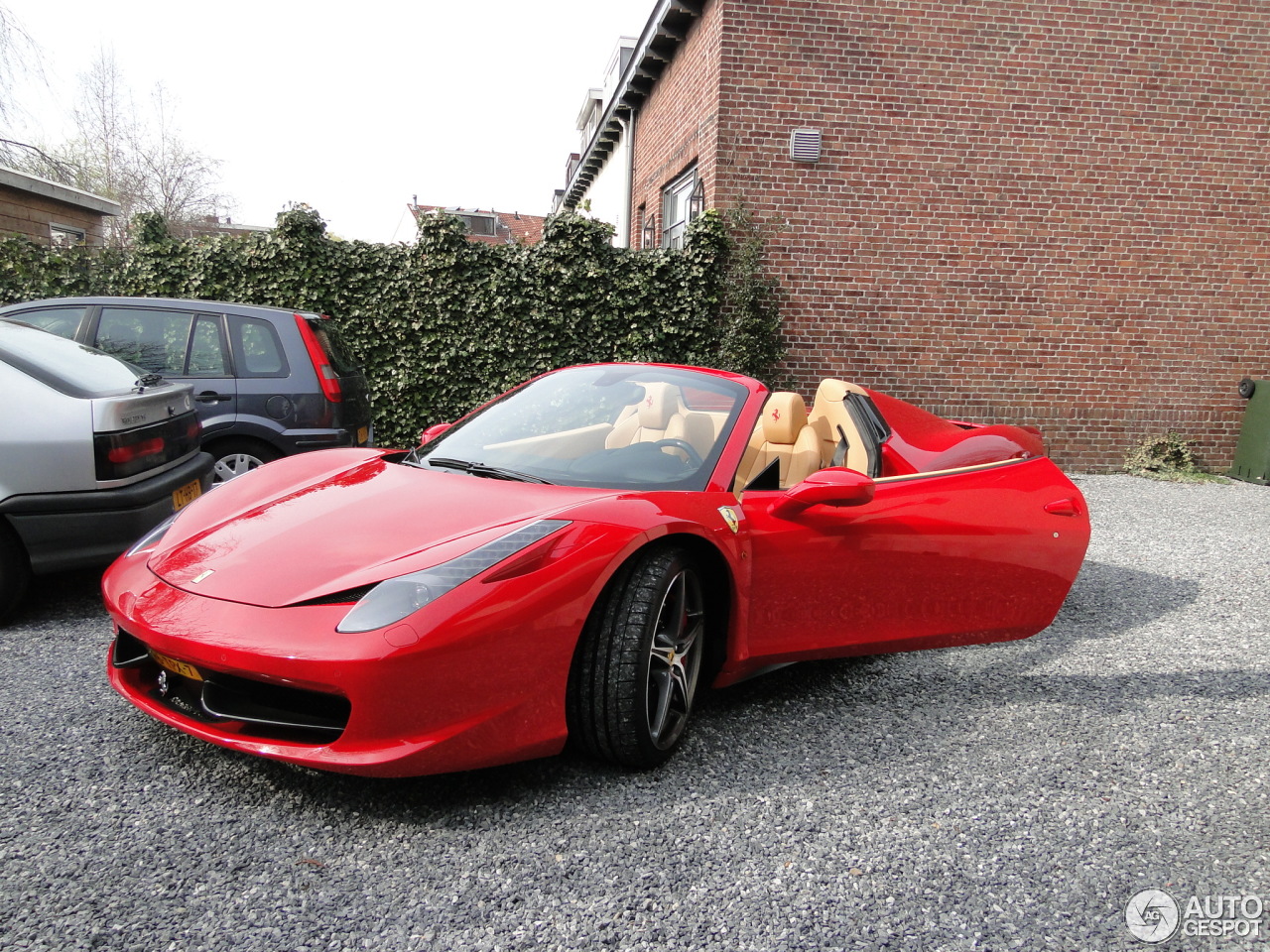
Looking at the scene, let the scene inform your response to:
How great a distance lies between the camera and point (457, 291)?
8695mm

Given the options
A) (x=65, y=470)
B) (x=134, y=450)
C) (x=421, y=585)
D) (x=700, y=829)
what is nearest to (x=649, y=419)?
(x=421, y=585)

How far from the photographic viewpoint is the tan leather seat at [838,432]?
131 inches

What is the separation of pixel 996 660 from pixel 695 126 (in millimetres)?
7649

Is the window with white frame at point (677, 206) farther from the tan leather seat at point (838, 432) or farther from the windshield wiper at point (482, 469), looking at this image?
the windshield wiper at point (482, 469)

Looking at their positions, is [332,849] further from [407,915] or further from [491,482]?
[491,482]

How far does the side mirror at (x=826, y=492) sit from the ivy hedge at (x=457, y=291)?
19.2ft

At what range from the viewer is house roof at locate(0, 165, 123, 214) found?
1264cm

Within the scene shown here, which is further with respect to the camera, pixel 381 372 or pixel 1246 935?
pixel 381 372

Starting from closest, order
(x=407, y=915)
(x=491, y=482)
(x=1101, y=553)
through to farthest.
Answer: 1. (x=407, y=915)
2. (x=491, y=482)
3. (x=1101, y=553)

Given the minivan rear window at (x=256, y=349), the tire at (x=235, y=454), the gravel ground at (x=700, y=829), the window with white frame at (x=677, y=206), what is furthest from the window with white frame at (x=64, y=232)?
the gravel ground at (x=700, y=829)

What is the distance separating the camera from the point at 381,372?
28.8 feet

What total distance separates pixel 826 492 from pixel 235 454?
4.66 metres

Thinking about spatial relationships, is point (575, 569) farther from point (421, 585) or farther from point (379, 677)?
point (379, 677)

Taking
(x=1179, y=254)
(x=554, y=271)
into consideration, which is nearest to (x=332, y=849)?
(x=554, y=271)
